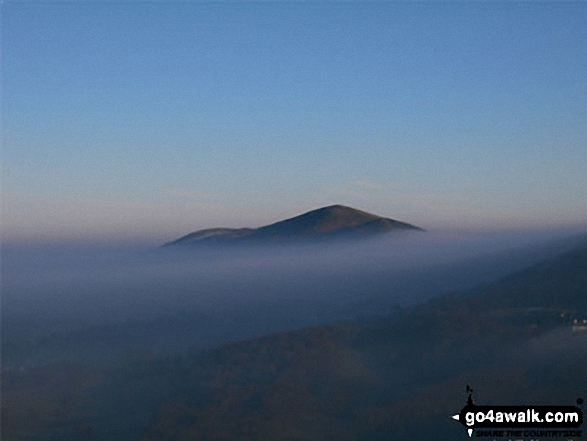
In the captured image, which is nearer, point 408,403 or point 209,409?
point 408,403

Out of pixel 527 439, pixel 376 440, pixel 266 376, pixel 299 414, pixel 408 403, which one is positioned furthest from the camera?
pixel 266 376

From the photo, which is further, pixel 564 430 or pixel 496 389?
pixel 496 389

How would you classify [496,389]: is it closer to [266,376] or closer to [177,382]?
[266,376]

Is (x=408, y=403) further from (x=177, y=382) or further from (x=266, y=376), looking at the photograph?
(x=177, y=382)

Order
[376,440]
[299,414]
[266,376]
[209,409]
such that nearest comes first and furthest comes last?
[376,440] → [299,414] → [209,409] → [266,376]

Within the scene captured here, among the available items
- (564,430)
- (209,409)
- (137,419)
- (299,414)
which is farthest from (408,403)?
(564,430)

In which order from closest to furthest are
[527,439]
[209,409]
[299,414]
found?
[527,439] < [299,414] < [209,409]

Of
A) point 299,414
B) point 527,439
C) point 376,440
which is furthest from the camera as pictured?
point 299,414

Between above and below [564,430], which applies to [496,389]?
below

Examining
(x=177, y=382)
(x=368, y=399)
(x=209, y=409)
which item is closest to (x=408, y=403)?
(x=368, y=399)
